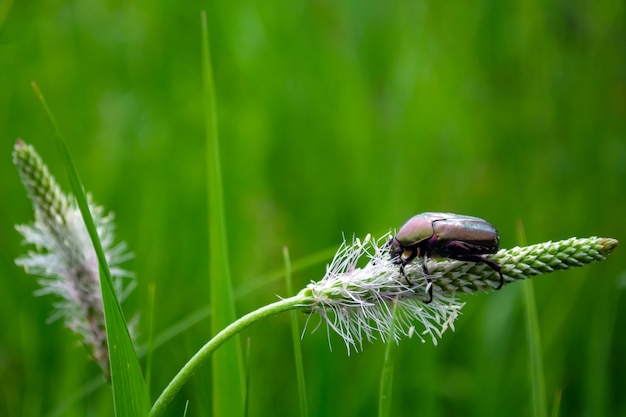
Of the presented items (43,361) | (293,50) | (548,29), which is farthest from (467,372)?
(293,50)

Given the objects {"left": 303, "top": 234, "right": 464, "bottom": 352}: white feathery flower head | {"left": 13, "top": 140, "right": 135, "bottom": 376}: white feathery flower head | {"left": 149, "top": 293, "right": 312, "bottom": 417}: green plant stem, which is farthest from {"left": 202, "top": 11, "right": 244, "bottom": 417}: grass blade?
{"left": 149, "top": 293, "right": 312, "bottom": 417}: green plant stem

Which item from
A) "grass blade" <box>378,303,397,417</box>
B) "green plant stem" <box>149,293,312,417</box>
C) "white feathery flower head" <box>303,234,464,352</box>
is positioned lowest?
"grass blade" <box>378,303,397,417</box>

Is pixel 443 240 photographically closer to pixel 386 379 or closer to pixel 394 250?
pixel 394 250

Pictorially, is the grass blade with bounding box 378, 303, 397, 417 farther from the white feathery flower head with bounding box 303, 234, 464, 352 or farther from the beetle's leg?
the beetle's leg

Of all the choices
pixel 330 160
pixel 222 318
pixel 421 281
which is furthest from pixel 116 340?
pixel 330 160

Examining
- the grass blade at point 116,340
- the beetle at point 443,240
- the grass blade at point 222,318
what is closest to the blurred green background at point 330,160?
the grass blade at point 222,318
